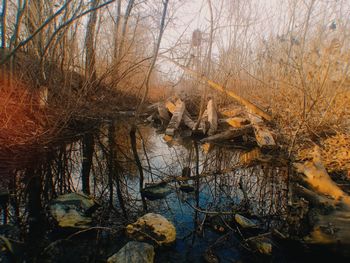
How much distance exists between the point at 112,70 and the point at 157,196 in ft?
12.8

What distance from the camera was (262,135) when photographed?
17.4 feet

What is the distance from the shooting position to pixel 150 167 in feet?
13.9

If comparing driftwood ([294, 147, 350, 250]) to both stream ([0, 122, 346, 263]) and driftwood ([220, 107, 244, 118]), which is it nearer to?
stream ([0, 122, 346, 263])

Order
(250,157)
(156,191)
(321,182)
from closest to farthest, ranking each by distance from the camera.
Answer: (321,182)
(156,191)
(250,157)

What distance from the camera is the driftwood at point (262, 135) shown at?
517cm

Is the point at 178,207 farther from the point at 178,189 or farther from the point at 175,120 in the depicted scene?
the point at 175,120

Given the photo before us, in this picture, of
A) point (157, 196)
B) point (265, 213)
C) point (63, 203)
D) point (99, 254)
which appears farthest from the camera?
point (157, 196)

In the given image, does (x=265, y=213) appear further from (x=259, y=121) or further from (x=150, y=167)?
(x=259, y=121)

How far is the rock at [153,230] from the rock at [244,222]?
2.37 feet

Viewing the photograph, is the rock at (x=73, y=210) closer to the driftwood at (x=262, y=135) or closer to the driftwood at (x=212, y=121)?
the driftwood at (x=262, y=135)

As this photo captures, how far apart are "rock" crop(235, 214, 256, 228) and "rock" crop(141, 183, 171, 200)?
1058 mm

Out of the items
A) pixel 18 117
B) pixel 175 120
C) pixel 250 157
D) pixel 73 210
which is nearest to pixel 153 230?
pixel 73 210

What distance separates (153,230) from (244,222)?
0.96 metres

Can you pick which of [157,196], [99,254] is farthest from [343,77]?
[99,254]
